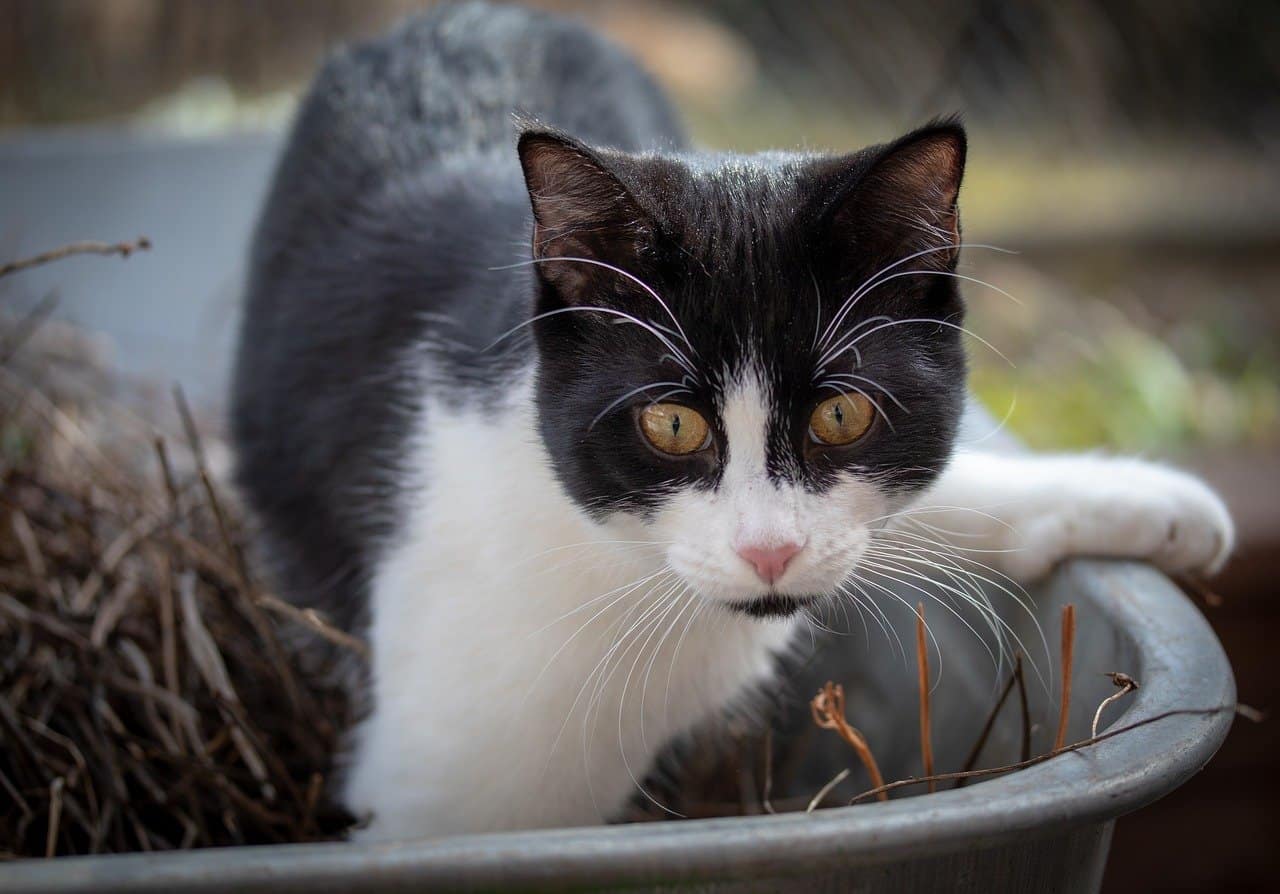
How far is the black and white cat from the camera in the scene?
1.00m

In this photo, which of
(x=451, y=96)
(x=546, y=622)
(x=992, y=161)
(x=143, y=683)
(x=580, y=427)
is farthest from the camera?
(x=992, y=161)

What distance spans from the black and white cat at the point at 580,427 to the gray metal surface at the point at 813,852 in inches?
9.9

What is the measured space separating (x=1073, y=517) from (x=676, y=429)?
1.60 feet

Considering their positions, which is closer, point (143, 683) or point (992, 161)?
point (143, 683)

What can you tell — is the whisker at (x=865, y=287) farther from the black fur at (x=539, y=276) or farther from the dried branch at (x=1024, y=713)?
the dried branch at (x=1024, y=713)

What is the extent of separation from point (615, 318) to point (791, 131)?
2587 mm

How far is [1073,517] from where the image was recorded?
125 centimetres

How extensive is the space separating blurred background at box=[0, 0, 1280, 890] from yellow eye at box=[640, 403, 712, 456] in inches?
57.3

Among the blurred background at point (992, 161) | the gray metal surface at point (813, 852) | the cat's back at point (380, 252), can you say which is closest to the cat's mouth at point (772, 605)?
the gray metal surface at point (813, 852)

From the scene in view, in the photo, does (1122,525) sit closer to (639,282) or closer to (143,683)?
(639,282)

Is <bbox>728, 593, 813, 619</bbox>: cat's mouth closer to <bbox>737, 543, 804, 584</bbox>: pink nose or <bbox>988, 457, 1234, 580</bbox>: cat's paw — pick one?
<bbox>737, 543, 804, 584</bbox>: pink nose

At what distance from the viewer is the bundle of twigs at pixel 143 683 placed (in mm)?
1330

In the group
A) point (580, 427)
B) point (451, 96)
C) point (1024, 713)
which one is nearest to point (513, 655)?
point (580, 427)

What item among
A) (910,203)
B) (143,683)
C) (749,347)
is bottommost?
(143,683)
